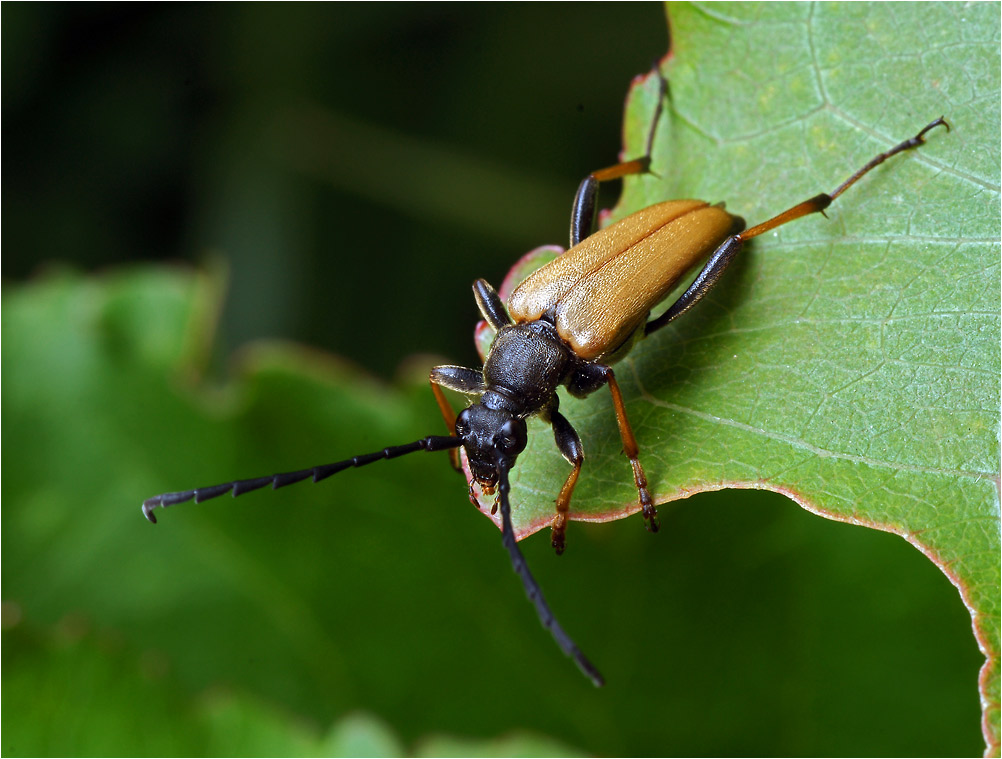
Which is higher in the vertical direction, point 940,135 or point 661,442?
Answer: point 940,135

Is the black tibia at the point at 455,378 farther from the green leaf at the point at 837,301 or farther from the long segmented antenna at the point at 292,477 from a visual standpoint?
the green leaf at the point at 837,301

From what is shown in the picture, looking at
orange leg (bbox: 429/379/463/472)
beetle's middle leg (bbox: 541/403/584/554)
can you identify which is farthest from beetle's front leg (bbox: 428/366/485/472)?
beetle's middle leg (bbox: 541/403/584/554)

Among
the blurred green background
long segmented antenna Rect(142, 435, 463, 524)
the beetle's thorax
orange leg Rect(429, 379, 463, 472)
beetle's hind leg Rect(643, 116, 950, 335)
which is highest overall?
beetle's hind leg Rect(643, 116, 950, 335)

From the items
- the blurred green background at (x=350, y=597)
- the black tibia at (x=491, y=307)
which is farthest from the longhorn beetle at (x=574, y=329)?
the blurred green background at (x=350, y=597)

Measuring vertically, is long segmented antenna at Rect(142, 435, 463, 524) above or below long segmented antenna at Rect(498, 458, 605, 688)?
above

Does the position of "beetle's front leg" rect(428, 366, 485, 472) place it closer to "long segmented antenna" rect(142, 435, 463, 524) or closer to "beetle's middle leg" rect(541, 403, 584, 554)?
"long segmented antenna" rect(142, 435, 463, 524)

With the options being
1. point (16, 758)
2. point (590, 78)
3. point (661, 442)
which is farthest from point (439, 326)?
point (16, 758)

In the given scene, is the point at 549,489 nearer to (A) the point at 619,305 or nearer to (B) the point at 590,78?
(A) the point at 619,305
